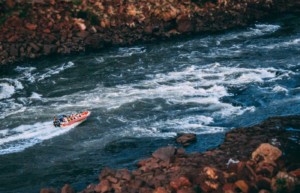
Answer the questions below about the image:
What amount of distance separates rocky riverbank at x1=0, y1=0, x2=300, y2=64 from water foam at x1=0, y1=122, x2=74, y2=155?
11476 mm

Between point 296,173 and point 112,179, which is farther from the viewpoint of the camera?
point 112,179

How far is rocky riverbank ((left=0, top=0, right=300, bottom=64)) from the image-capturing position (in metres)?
35.5

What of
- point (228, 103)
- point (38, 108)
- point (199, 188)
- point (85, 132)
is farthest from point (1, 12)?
point (199, 188)

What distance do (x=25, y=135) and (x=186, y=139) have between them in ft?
28.6

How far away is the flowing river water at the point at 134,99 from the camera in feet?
69.0

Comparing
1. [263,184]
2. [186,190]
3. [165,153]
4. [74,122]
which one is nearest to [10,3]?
[74,122]

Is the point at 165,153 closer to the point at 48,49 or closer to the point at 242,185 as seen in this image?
the point at 242,185

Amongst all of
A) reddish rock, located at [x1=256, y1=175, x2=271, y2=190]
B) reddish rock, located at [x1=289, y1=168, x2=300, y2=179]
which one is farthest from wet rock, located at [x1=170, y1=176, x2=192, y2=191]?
reddish rock, located at [x1=289, y1=168, x2=300, y2=179]

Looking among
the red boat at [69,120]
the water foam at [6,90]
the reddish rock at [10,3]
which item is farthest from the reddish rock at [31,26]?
the red boat at [69,120]

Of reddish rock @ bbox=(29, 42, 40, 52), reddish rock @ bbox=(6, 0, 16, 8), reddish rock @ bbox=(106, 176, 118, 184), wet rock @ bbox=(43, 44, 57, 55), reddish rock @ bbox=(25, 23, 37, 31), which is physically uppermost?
reddish rock @ bbox=(6, 0, 16, 8)

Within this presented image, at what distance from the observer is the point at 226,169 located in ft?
56.1

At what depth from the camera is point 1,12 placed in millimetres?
37938

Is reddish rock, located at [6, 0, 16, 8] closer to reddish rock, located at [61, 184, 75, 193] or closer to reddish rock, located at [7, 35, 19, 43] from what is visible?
reddish rock, located at [7, 35, 19, 43]

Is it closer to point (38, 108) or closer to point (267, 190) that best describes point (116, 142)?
point (38, 108)
